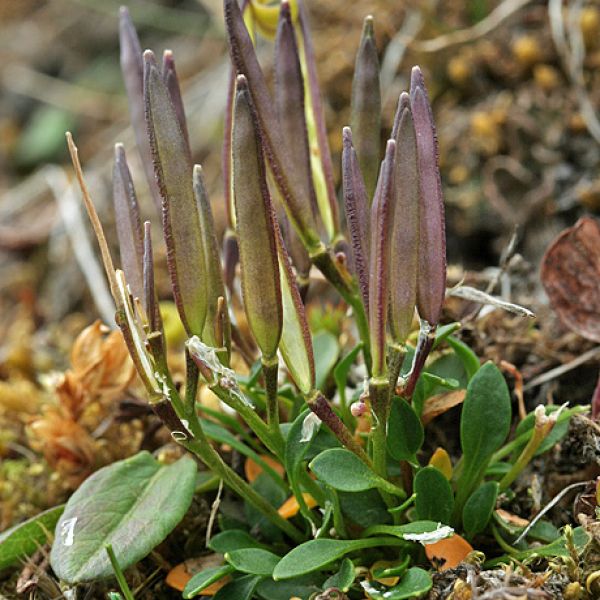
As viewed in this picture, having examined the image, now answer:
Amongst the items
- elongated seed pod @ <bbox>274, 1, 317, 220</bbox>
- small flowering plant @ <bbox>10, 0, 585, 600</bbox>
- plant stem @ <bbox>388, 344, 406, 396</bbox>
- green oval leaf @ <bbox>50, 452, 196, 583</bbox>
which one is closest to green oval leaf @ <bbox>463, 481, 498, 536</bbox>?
small flowering plant @ <bbox>10, 0, 585, 600</bbox>

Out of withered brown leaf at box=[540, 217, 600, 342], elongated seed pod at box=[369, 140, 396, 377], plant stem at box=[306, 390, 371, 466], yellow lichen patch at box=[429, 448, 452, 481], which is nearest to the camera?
elongated seed pod at box=[369, 140, 396, 377]

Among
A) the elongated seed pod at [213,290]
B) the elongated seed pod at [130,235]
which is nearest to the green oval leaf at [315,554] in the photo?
the elongated seed pod at [213,290]

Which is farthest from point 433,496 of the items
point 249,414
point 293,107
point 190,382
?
point 293,107

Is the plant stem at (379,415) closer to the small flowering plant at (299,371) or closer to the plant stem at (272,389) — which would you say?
the small flowering plant at (299,371)

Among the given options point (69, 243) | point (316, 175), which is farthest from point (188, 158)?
point (69, 243)

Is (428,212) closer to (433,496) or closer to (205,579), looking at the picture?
(433,496)

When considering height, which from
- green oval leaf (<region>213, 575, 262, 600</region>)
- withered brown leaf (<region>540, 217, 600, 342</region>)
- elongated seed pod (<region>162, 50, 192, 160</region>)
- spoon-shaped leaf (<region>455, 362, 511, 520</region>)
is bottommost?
green oval leaf (<region>213, 575, 262, 600</region>)

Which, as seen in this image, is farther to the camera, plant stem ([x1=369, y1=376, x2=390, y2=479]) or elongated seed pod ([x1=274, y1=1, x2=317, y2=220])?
elongated seed pod ([x1=274, y1=1, x2=317, y2=220])

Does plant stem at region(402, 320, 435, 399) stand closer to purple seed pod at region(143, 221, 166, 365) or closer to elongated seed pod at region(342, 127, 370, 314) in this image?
elongated seed pod at region(342, 127, 370, 314)
